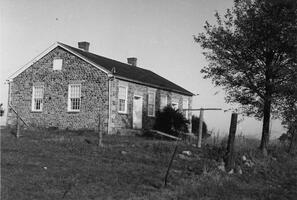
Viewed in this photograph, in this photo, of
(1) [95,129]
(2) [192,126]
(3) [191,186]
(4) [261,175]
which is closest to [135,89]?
(1) [95,129]

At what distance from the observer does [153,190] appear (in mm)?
11227

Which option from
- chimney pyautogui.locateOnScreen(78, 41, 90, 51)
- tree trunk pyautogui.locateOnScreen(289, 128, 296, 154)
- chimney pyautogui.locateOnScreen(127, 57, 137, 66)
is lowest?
tree trunk pyautogui.locateOnScreen(289, 128, 296, 154)

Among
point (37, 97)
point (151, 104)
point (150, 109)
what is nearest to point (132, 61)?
point (151, 104)

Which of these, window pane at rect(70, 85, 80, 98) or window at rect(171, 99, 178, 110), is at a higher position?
window pane at rect(70, 85, 80, 98)

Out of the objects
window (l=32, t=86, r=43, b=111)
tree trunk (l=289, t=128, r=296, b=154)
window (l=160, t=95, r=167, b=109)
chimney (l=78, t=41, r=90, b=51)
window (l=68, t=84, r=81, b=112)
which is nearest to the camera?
tree trunk (l=289, t=128, r=296, b=154)

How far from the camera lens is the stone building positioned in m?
26.8

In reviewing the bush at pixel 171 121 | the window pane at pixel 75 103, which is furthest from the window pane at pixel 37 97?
the bush at pixel 171 121

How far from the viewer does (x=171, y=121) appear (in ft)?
96.6

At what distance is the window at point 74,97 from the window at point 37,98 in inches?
94.1

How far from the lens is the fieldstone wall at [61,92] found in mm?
26891

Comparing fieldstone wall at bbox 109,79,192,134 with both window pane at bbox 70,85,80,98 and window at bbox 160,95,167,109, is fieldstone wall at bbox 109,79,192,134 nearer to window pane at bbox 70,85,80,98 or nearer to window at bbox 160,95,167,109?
window at bbox 160,95,167,109

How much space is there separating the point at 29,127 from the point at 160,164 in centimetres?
1569

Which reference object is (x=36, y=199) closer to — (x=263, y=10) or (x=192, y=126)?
(x=263, y=10)

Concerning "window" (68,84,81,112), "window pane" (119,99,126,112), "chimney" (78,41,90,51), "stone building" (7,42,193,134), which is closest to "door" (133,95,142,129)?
"stone building" (7,42,193,134)
